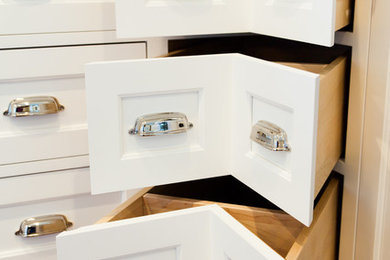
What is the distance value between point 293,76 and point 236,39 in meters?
0.51

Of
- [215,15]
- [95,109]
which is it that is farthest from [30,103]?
[215,15]

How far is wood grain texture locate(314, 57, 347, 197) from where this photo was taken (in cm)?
63

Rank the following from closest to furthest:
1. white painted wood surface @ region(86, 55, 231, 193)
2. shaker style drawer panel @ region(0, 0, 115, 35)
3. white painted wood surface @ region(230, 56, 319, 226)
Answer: white painted wood surface @ region(230, 56, 319, 226)
white painted wood surface @ region(86, 55, 231, 193)
shaker style drawer panel @ region(0, 0, 115, 35)

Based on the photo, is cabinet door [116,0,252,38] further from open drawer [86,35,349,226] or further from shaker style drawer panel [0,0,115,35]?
shaker style drawer panel [0,0,115,35]

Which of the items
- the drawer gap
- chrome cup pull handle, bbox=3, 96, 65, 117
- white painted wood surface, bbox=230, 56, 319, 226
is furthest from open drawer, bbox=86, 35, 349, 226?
chrome cup pull handle, bbox=3, 96, 65, 117

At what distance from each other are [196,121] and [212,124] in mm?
26

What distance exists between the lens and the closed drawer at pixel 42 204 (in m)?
0.95

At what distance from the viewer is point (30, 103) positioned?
913 mm

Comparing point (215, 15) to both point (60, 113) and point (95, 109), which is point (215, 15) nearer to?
point (95, 109)

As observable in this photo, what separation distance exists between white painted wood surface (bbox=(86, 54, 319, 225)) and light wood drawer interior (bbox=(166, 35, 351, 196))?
0.16 feet

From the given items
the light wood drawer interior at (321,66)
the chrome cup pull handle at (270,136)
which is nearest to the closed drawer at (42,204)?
the light wood drawer interior at (321,66)

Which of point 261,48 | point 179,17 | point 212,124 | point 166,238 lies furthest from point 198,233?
point 261,48

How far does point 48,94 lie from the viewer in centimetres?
94

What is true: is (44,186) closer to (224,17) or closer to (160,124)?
(160,124)
